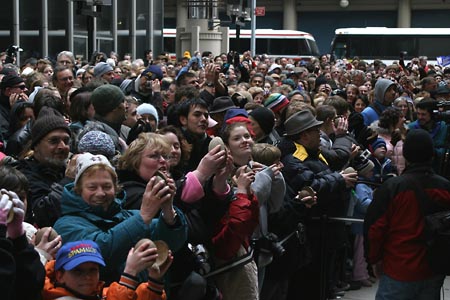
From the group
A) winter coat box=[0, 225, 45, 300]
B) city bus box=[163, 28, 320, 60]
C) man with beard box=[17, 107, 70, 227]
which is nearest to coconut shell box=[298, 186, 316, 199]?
man with beard box=[17, 107, 70, 227]

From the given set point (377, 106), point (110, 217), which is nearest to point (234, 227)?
point (110, 217)

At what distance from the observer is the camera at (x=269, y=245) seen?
6207 millimetres

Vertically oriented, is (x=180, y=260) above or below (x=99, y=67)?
below

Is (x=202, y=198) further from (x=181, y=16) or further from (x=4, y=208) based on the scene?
(x=181, y=16)

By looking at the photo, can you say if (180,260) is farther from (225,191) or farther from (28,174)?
(28,174)

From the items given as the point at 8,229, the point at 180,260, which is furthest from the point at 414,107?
the point at 8,229

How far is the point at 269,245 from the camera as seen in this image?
6234 mm

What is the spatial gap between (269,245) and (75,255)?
2610 mm

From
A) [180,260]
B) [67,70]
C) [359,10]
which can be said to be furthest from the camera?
[359,10]

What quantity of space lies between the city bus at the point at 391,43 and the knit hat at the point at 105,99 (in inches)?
1327

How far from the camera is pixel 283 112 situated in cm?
912

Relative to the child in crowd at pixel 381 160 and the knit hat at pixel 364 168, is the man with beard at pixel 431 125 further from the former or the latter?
the knit hat at pixel 364 168

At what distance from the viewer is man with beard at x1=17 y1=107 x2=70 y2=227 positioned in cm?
537

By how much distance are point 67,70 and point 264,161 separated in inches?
160
